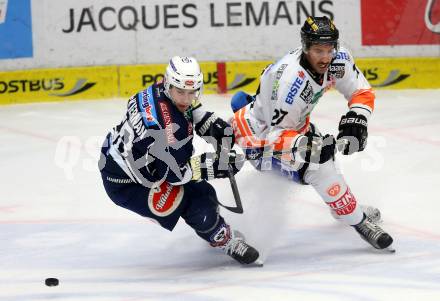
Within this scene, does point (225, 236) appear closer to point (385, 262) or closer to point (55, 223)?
point (385, 262)

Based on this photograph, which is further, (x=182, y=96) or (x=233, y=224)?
(x=233, y=224)

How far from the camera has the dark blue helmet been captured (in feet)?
14.6

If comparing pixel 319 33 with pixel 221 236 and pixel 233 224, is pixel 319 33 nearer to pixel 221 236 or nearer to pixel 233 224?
pixel 221 236

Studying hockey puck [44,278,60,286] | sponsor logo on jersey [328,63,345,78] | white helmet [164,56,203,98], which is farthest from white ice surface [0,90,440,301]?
white helmet [164,56,203,98]

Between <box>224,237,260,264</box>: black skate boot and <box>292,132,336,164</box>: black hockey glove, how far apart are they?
453 mm

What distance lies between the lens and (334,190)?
4.57 metres

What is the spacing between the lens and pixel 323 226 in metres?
5.21

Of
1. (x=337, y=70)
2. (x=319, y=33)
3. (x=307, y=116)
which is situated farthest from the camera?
(x=307, y=116)

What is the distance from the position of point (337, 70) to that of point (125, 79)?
3.87m

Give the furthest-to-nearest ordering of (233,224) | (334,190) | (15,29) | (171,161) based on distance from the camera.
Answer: (15,29) → (233,224) → (334,190) → (171,161)

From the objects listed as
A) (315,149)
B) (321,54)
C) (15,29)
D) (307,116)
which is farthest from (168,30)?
(315,149)

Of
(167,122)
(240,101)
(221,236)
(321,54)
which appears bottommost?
(221,236)

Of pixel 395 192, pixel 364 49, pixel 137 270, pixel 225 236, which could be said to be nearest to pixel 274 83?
pixel 225 236

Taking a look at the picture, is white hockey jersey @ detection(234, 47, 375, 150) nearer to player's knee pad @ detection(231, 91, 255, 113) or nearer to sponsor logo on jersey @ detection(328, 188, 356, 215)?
player's knee pad @ detection(231, 91, 255, 113)
